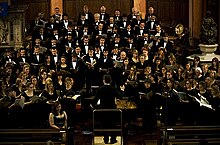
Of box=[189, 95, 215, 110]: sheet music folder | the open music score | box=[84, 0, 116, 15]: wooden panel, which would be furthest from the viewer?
box=[84, 0, 116, 15]: wooden panel

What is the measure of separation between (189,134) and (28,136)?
269 cm

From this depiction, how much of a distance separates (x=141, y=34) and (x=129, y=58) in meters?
1.52

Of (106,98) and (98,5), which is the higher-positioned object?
(98,5)

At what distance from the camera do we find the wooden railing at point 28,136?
9.01m

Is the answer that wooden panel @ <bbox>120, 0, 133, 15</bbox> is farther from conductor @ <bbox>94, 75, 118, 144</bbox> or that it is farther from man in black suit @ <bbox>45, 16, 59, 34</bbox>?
conductor @ <bbox>94, 75, 118, 144</bbox>

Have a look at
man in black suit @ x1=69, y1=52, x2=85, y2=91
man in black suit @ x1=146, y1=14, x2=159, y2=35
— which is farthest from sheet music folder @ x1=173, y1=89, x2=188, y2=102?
man in black suit @ x1=146, y1=14, x2=159, y2=35

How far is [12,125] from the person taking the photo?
10414mm

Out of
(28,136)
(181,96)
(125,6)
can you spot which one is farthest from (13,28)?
(28,136)

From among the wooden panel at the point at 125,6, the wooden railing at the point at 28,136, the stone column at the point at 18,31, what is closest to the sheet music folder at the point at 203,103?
the wooden railing at the point at 28,136

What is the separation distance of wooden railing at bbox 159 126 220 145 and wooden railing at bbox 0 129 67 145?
169 centimetres

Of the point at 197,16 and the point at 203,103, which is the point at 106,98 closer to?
the point at 203,103

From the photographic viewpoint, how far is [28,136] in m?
9.27

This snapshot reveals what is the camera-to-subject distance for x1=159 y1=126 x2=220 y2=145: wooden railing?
9.05 metres

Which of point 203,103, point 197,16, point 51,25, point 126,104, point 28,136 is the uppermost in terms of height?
point 197,16
